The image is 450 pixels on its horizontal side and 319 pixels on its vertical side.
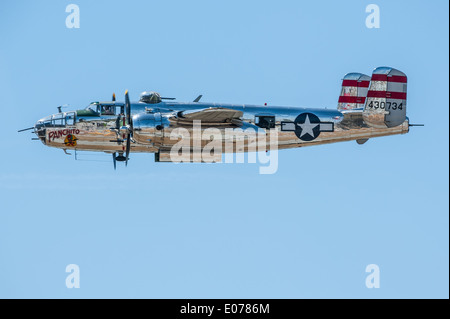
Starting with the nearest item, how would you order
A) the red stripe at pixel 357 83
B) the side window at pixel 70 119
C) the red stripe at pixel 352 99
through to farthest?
the side window at pixel 70 119
the red stripe at pixel 352 99
the red stripe at pixel 357 83

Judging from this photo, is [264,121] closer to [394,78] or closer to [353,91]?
[394,78]

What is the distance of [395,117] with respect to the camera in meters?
42.2

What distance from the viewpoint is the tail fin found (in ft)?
138

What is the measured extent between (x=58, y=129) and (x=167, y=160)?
14.2 ft

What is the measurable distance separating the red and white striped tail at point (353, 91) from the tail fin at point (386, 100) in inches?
118

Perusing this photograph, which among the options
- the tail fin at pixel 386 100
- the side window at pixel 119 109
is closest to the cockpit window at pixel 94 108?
the side window at pixel 119 109

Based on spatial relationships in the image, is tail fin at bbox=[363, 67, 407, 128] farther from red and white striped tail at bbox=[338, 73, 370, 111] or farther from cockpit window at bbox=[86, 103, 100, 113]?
cockpit window at bbox=[86, 103, 100, 113]

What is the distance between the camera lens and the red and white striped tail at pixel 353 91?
45.7m

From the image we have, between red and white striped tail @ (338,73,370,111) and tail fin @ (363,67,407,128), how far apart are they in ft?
9.80

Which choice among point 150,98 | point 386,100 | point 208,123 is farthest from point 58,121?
point 386,100

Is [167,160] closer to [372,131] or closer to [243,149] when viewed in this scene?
[243,149]

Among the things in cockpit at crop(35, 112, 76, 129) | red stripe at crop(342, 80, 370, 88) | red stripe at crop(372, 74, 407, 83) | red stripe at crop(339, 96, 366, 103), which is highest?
red stripe at crop(372, 74, 407, 83)

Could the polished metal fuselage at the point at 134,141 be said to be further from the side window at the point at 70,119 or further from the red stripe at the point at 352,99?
the red stripe at the point at 352,99

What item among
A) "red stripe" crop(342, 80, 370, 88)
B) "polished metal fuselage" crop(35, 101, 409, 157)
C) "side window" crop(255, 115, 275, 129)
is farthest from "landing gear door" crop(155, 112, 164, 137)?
"red stripe" crop(342, 80, 370, 88)
